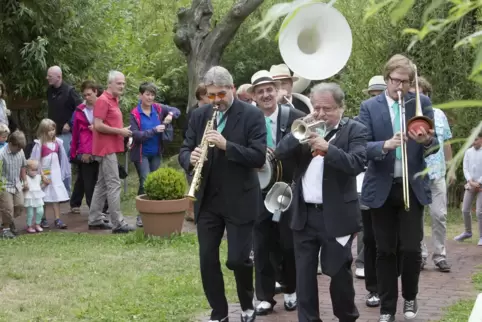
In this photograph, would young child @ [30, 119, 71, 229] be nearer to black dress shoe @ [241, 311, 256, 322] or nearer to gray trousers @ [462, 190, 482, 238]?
gray trousers @ [462, 190, 482, 238]

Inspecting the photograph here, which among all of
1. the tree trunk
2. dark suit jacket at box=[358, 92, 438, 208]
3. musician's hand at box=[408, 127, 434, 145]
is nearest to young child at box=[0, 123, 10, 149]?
dark suit jacket at box=[358, 92, 438, 208]

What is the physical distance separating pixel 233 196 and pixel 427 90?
3.01 metres

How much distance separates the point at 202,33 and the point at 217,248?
11838 millimetres

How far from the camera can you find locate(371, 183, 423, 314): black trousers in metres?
6.80

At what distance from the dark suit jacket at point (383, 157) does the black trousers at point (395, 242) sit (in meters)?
0.10

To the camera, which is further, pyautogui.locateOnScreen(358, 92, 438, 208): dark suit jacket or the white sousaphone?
the white sousaphone

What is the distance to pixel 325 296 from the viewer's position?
8234mm

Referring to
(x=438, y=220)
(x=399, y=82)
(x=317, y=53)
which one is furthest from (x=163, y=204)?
(x=399, y=82)

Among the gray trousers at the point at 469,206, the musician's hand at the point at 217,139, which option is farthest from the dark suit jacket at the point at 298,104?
the gray trousers at the point at 469,206

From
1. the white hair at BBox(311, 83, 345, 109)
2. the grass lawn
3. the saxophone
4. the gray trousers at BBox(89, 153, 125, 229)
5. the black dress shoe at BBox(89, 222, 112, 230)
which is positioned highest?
the white hair at BBox(311, 83, 345, 109)

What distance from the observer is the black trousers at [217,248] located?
259 inches

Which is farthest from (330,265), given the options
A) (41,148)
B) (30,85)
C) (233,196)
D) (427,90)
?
(30,85)

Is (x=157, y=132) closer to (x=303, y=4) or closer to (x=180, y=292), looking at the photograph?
(x=180, y=292)

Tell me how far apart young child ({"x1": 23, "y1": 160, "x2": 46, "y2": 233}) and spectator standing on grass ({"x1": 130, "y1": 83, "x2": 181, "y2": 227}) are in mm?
1371
